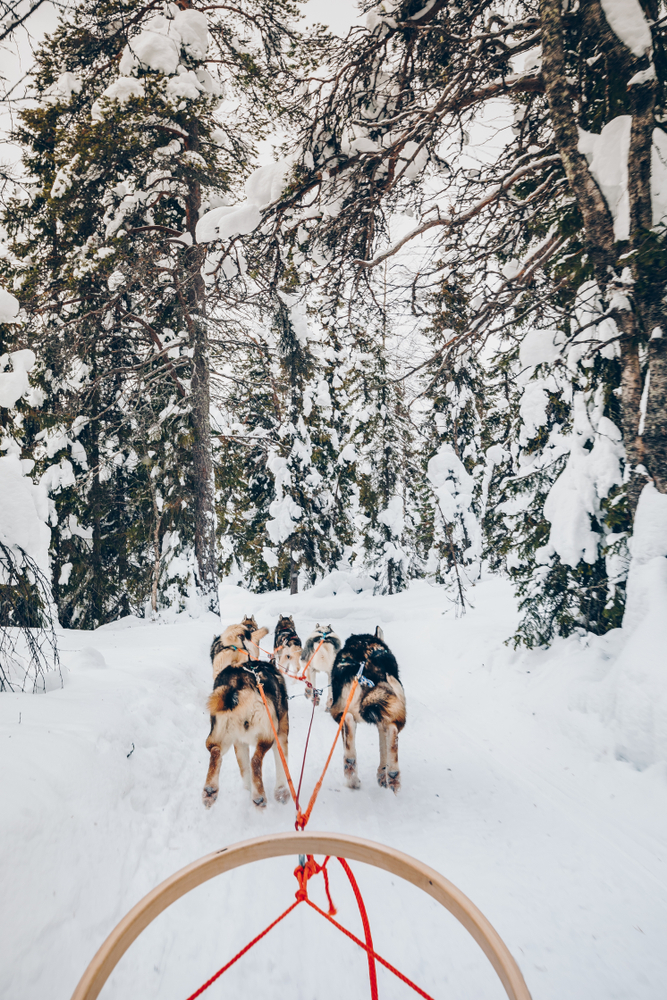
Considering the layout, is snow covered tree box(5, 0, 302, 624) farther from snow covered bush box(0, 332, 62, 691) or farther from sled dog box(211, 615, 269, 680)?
sled dog box(211, 615, 269, 680)

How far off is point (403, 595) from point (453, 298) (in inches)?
396

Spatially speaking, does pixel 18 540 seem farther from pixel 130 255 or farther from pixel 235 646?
pixel 130 255

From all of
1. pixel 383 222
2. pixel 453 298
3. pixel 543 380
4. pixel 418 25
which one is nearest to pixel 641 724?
pixel 543 380

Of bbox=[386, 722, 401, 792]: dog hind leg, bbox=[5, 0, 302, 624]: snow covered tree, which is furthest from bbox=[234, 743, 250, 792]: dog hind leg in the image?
bbox=[5, 0, 302, 624]: snow covered tree

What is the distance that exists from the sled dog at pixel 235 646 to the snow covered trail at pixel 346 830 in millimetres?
647

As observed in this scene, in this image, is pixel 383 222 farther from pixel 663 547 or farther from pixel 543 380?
pixel 663 547

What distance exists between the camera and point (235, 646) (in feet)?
17.5

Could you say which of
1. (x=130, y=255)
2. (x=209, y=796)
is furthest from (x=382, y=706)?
(x=130, y=255)

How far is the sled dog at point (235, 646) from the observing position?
210 inches

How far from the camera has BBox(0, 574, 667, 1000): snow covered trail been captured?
7.00 ft

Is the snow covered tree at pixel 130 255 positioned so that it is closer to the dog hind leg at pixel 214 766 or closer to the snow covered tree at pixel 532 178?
the snow covered tree at pixel 532 178

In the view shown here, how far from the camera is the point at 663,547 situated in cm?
379

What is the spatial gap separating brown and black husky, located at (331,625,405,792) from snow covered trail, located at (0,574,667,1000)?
259mm

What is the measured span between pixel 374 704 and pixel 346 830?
907mm
